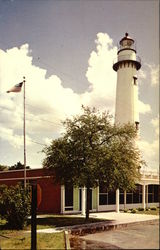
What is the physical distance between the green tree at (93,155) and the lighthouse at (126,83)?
13.5m

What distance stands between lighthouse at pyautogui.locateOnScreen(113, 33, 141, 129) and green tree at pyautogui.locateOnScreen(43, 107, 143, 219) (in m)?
13.5

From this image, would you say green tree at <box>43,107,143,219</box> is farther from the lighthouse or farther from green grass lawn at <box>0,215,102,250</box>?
the lighthouse

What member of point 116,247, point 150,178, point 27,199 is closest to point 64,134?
point 27,199

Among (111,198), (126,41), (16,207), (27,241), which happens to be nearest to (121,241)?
(27,241)

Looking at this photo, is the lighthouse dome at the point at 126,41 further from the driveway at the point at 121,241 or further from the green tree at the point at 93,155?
the driveway at the point at 121,241

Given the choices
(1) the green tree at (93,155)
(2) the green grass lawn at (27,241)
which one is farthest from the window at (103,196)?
(2) the green grass lawn at (27,241)

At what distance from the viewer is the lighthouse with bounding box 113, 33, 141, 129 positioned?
115ft

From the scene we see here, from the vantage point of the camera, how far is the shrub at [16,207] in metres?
17.2

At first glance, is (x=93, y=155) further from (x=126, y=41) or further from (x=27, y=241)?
(x=126, y=41)

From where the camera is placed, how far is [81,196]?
29.1 metres

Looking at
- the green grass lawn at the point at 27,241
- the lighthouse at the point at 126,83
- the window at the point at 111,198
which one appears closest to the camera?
the green grass lawn at the point at 27,241

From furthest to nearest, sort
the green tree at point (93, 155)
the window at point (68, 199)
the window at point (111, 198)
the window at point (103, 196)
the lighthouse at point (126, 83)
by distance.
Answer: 1. the lighthouse at point (126, 83)
2. the window at point (111, 198)
3. the window at point (103, 196)
4. the window at point (68, 199)
5. the green tree at point (93, 155)

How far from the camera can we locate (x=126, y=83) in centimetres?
3572

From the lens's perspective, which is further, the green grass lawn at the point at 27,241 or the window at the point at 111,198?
the window at the point at 111,198
